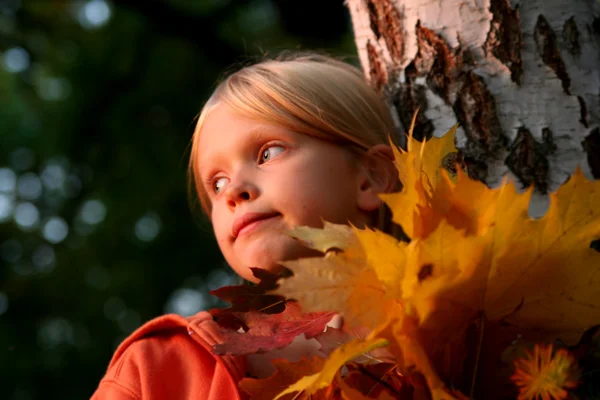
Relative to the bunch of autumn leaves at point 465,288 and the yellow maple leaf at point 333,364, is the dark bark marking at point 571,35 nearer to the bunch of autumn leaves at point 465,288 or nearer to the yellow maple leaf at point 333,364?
the bunch of autumn leaves at point 465,288

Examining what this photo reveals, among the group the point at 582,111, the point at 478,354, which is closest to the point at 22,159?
the point at 582,111

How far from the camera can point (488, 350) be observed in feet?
3.80

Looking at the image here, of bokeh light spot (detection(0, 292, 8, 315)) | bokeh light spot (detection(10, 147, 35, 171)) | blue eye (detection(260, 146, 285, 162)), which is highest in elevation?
blue eye (detection(260, 146, 285, 162))

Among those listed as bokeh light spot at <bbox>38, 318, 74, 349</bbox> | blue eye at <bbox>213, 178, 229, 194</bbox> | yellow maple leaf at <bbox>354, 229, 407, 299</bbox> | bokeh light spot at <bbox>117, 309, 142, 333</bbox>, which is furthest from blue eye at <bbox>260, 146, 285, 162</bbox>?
bokeh light spot at <bbox>38, 318, 74, 349</bbox>

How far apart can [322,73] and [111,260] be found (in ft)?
10.1

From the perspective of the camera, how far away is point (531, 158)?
65.0 inches

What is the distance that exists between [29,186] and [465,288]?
4.45 m

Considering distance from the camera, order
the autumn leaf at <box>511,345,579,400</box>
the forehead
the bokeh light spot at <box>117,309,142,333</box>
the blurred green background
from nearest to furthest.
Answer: the autumn leaf at <box>511,345,579,400</box> < the forehead < the blurred green background < the bokeh light spot at <box>117,309,142,333</box>

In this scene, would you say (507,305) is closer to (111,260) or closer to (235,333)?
(235,333)

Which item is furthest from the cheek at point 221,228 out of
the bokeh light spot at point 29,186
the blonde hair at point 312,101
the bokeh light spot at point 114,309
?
the bokeh light spot at point 29,186

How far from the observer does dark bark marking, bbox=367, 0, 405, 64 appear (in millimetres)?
1813

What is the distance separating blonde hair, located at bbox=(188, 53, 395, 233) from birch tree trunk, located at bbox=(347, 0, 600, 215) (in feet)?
0.40

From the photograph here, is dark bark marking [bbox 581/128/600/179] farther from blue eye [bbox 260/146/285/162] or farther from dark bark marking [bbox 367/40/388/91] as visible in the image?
blue eye [bbox 260/146/285/162]

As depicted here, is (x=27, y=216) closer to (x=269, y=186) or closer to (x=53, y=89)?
(x=53, y=89)
